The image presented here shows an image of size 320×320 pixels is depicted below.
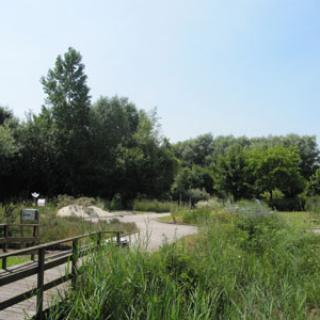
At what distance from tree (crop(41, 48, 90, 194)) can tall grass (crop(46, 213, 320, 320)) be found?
78.8 feet

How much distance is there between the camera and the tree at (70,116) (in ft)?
101

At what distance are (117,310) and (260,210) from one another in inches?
296

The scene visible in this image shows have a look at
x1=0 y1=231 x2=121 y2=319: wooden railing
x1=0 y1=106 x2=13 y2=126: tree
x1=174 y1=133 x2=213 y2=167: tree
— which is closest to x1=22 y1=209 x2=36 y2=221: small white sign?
x1=0 y1=231 x2=121 y2=319: wooden railing

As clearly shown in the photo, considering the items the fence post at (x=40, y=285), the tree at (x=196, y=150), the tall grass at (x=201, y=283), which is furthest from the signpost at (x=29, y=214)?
the tree at (x=196, y=150)

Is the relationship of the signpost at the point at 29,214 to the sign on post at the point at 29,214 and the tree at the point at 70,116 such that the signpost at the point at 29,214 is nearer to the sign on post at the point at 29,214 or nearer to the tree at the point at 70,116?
the sign on post at the point at 29,214

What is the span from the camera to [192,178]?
42719mm

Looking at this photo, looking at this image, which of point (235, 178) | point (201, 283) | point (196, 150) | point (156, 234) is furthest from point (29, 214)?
point (196, 150)

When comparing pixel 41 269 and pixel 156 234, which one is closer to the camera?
pixel 41 269

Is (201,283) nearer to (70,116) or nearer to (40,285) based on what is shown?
→ (40,285)

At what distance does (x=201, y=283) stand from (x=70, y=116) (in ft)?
89.8

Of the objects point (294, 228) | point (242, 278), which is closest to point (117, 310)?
point (242, 278)

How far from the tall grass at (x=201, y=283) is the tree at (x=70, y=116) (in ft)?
78.8

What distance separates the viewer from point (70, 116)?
31562 millimetres

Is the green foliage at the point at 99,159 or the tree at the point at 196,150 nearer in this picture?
the green foliage at the point at 99,159
